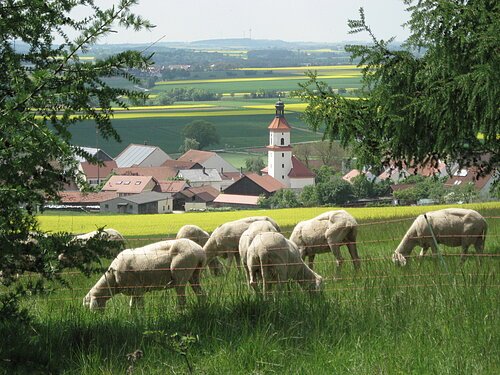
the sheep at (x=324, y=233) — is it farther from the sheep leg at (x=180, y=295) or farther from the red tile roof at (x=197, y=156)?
the red tile roof at (x=197, y=156)

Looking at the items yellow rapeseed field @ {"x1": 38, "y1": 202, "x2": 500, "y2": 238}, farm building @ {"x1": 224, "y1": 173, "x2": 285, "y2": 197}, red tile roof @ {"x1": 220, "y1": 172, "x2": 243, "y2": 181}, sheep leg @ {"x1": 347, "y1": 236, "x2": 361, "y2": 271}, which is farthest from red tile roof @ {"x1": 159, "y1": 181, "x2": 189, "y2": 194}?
sheep leg @ {"x1": 347, "y1": 236, "x2": 361, "y2": 271}

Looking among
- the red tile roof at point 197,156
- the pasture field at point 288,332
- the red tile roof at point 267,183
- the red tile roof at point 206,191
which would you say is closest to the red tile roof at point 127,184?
the red tile roof at point 206,191

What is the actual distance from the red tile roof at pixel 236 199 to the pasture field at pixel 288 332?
424ft

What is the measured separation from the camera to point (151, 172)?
527 ft

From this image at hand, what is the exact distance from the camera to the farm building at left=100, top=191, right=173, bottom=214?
113 m

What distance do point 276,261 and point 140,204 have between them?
10545 centimetres

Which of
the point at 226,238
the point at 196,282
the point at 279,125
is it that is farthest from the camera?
the point at 279,125

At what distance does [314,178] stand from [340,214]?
155m

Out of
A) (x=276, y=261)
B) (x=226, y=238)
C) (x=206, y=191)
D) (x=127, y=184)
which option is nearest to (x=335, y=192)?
(x=206, y=191)

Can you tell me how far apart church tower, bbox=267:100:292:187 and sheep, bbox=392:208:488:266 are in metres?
158

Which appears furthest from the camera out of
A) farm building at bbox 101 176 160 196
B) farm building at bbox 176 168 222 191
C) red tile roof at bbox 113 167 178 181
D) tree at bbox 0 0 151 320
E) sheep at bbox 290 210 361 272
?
farm building at bbox 176 168 222 191

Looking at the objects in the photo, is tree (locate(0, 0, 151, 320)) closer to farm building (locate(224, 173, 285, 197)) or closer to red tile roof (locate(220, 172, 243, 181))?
farm building (locate(224, 173, 285, 197))

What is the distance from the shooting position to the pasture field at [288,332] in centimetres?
704

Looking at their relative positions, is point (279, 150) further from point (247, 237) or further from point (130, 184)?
point (247, 237)
